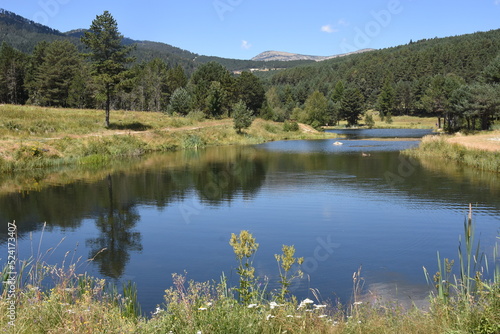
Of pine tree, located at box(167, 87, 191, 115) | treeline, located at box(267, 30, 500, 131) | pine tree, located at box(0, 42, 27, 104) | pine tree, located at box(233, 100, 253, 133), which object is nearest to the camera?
treeline, located at box(267, 30, 500, 131)

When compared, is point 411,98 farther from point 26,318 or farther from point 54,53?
point 26,318

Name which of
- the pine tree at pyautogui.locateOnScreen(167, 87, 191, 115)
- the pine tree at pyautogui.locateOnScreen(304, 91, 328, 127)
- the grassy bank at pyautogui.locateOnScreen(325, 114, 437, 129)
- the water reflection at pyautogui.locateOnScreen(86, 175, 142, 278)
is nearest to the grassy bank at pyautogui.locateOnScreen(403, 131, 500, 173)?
the water reflection at pyautogui.locateOnScreen(86, 175, 142, 278)

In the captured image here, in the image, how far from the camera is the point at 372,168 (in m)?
39.8

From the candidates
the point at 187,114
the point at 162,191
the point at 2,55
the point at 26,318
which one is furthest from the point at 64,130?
the point at 2,55

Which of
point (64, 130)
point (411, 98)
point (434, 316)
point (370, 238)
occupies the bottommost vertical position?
point (370, 238)

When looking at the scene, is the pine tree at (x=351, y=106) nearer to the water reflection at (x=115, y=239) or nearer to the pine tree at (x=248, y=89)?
the pine tree at (x=248, y=89)

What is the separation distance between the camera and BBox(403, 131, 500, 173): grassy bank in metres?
35.2

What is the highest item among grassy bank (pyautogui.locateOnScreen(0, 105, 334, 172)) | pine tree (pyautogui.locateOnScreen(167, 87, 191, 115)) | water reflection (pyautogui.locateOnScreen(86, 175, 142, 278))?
pine tree (pyautogui.locateOnScreen(167, 87, 191, 115))

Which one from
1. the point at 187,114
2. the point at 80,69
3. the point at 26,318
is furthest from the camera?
the point at 80,69

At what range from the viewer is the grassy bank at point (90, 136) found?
39281 millimetres

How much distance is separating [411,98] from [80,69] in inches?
4635

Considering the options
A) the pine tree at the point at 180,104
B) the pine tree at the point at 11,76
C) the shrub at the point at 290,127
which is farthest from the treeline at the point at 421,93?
the pine tree at the point at 11,76

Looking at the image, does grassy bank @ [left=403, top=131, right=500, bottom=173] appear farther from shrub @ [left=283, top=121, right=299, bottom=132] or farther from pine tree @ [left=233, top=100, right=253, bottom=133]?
shrub @ [left=283, top=121, right=299, bottom=132]

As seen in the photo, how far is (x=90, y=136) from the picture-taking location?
49812mm
